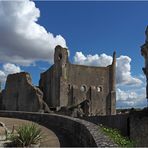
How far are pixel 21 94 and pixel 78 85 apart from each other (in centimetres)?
995

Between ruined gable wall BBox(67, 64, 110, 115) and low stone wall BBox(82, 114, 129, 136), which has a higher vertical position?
ruined gable wall BBox(67, 64, 110, 115)

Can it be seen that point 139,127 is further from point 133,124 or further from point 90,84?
point 90,84

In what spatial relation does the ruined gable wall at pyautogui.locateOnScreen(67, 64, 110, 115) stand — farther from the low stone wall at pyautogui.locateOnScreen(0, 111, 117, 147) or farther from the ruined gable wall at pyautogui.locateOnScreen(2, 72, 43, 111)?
the low stone wall at pyautogui.locateOnScreen(0, 111, 117, 147)

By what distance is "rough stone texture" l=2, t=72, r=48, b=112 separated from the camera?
4759 cm

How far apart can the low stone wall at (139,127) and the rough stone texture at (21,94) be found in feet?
89.5

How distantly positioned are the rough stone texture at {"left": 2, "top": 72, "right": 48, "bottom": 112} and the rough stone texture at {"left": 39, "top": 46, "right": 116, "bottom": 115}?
340 centimetres

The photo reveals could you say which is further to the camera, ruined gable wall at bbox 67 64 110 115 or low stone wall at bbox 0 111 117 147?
ruined gable wall at bbox 67 64 110 115

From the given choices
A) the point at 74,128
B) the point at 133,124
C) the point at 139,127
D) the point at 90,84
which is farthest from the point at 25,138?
the point at 90,84

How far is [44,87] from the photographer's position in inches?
2154

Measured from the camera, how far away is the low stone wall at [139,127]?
735 inches

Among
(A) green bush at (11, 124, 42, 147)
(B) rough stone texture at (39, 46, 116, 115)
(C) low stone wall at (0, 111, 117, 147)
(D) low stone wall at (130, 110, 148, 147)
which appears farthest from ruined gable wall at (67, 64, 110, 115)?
(A) green bush at (11, 124, 42, 147)

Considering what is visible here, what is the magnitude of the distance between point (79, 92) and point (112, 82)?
7553mm

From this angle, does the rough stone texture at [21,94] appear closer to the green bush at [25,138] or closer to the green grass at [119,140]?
the green grass at [119,140]

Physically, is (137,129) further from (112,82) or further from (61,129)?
(112,82)
